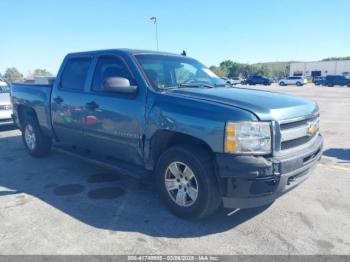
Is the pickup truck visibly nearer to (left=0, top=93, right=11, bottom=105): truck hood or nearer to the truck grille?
the truck grille

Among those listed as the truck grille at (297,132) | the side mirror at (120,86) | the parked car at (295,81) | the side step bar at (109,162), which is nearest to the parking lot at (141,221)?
the side step bar at (109,162)

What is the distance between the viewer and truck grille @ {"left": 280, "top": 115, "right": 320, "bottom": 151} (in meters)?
3.41

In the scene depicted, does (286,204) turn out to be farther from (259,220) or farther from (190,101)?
(190,101)

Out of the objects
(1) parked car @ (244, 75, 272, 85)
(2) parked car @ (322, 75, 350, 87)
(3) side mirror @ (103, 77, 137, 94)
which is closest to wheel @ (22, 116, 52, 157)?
(3) side mirror @ (103, 77, 137, 94)

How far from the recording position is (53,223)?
3.71 metres

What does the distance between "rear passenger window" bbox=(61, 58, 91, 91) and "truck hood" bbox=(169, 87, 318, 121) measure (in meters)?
1.80

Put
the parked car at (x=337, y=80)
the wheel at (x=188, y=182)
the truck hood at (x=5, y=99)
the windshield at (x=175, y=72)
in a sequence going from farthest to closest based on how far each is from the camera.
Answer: the parked car at (x=337, y=80) → the truck hood at (x=5, y=99) → the windshield at (x=175, y=72) → the wheel at (x=188, y=182)

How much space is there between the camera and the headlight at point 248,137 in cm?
319

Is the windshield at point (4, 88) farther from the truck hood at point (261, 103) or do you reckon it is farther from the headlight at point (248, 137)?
the headlight at point (248, 137)

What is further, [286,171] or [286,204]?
[286,204]

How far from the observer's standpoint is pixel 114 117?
171 inches

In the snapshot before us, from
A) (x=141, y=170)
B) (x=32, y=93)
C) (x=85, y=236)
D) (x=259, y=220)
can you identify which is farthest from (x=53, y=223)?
(x=32, y=93)

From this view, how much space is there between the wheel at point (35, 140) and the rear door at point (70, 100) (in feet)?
2.75

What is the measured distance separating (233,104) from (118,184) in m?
2.43
